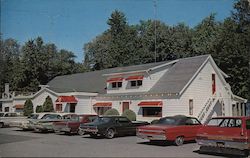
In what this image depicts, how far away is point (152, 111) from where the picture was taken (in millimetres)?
31578

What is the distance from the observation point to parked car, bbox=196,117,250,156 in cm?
1273

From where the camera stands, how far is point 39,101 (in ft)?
137

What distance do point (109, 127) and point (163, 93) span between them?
35.0ft

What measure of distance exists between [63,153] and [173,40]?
4744cm

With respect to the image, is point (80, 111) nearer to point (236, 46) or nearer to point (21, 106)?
point (21, 106)

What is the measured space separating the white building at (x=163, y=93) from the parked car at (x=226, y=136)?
48.9ft

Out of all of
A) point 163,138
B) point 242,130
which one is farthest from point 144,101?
point 242,130

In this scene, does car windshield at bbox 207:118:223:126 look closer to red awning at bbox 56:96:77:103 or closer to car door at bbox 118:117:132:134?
car door at bbox 118:117:132:134

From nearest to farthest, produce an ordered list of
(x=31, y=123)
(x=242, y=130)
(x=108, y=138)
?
(x=242, y=130) → (x=108, y=138) → (x=31, y=123)

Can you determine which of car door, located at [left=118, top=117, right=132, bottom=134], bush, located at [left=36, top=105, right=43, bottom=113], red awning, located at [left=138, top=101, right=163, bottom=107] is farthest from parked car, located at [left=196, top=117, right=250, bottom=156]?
bush, located at [left=36, top=105, right=43, bottom=113]

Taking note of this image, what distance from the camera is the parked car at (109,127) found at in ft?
65.7

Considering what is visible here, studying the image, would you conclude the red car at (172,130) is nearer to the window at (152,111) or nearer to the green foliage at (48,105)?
the window at (152,111)

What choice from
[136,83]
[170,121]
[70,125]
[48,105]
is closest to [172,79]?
[136,83]

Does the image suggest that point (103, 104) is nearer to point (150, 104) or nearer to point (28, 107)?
point (150, 104)
